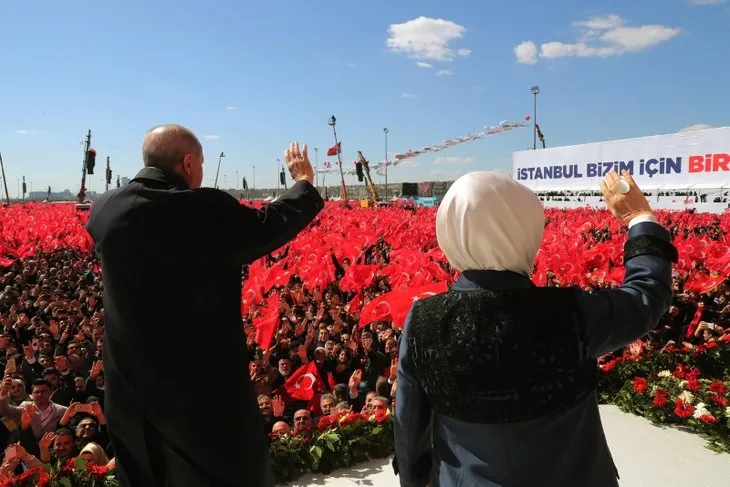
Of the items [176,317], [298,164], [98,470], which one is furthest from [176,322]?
[98,470]

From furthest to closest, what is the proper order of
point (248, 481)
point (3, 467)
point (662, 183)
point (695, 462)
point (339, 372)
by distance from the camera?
point (662, 183)
point (339, 372)
point (695, 462)
point (3, 467)
point (248, 481)

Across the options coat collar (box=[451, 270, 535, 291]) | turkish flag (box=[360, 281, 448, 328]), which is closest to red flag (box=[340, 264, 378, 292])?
turkish flag (box=[360, 281, 448, 328])

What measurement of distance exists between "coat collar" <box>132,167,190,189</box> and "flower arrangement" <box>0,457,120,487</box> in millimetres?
2204

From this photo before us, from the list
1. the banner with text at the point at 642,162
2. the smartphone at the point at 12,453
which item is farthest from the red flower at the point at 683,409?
the banner with text at the point at 642,162

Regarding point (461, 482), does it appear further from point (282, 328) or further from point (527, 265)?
point (282, 328)

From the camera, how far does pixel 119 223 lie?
165cm

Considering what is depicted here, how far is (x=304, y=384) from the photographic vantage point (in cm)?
588

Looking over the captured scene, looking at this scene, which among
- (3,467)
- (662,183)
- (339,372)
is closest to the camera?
(3,467)

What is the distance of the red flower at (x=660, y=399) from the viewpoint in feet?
14.1

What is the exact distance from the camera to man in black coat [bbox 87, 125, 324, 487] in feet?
5.33

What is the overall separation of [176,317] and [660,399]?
157 inches

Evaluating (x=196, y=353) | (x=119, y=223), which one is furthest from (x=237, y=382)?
(x=119, y=223)

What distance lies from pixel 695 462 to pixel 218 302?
3585mm

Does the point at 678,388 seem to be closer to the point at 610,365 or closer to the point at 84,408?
the point at 610,365
